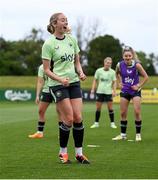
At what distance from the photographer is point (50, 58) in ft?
30.5

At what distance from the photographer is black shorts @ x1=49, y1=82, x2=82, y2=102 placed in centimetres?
930

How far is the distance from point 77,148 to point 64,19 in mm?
2079

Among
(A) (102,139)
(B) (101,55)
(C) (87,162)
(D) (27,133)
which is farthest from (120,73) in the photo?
(B) (101,55)

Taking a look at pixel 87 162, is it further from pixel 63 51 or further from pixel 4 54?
pixel 4 54

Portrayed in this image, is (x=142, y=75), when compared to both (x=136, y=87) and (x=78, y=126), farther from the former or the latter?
(x=78, y=126)

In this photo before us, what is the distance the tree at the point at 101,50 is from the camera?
112125 mm

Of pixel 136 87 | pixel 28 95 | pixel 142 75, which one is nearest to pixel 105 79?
pixel 136 87

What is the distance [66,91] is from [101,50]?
352ft

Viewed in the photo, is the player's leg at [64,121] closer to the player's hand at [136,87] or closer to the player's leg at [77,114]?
the player's leg at [77,114]

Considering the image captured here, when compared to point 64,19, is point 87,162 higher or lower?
lower

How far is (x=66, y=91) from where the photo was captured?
9.33 meters

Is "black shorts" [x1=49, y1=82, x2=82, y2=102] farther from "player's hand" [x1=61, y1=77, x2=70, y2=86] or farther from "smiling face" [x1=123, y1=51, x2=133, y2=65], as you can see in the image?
"smiling face" [x1=123, y1=51, x2=133, y2=65]

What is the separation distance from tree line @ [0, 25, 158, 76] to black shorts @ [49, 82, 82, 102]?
93674 mm

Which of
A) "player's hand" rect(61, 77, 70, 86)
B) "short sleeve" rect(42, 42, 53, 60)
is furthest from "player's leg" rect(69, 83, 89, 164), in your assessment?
"short sleeve" rect(42, 42, 53, 60)
